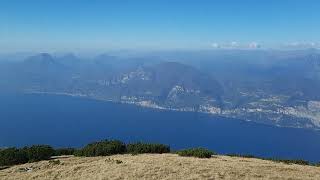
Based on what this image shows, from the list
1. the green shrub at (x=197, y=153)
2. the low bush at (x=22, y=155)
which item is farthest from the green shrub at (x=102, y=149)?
the green shrub at (x=197, y=153)

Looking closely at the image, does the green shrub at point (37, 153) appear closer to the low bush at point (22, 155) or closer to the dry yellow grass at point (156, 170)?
the low bush at point (22, 155)

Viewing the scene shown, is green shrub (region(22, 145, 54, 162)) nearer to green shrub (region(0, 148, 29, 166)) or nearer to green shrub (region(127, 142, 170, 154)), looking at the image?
green shrub (region(0, 148, 29, 166))

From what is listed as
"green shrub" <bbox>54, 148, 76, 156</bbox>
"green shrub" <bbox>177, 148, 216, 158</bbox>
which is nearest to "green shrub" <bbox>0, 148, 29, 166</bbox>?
"green shrub" <bbox>54, 148, 76, 156</bbox>

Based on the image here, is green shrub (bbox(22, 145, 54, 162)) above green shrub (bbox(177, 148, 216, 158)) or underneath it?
underneath

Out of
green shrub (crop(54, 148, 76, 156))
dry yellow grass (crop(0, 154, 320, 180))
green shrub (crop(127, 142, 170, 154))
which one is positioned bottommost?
green shrub (crop(54, 148, 76, 156))

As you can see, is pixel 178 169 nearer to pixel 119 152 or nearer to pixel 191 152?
pixel 191 152

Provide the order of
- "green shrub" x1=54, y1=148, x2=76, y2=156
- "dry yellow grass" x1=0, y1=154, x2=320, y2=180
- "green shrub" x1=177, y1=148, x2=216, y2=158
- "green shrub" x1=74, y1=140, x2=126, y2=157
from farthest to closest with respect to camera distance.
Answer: "green shrub" x1=54, y1=148, x2=76, y2=156
"green shrub" x1=74, y1=140, x2=126, y2=157
"green shrub" x1=177, y1=148, x2=216, y2=158
"dry yellow grass" x1=0, y1=154, x2=320, y2=180

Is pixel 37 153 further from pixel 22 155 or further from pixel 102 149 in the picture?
pixel 102 149

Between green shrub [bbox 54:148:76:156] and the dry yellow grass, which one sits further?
green shrub [bbox 54:148:76:156]
